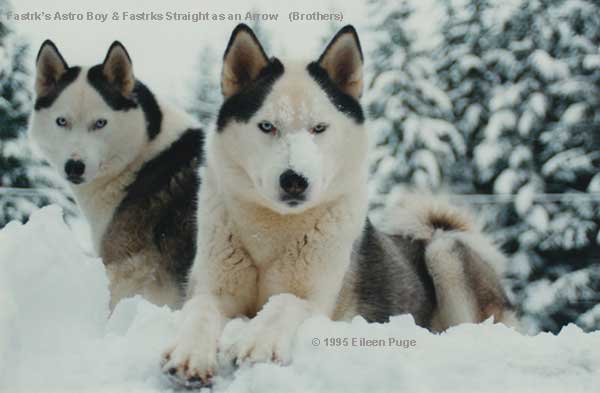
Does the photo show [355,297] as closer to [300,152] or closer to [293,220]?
[293,220]

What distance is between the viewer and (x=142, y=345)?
259cm

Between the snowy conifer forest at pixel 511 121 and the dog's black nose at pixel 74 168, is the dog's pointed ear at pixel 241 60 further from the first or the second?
the snowy conifer forest at pixel 511 121

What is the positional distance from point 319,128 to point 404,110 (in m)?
11.8

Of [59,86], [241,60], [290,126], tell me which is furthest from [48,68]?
[290,126]

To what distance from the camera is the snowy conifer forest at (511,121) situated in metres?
14.3

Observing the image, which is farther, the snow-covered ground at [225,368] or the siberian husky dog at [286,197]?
the siberian husky dog at [286,197]

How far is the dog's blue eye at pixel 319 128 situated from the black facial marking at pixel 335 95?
238 millimetres

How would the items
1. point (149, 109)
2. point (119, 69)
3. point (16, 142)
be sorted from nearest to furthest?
point (119, 69) → point (149, 109) → point (16, 142)

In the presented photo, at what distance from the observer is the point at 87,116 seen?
190 inches

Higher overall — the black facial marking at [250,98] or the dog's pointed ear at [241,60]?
the dog's pointed ear at [241,60]

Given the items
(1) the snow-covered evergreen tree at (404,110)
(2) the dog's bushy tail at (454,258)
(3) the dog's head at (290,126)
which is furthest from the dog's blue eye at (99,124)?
(1) the snow-covered evergreen tree at (404,110)

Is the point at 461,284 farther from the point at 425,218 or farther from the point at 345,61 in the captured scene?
the point at 345,61

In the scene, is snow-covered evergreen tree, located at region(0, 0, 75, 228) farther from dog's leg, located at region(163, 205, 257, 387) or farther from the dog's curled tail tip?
dog's leg, located at region(163, 205, 257, 387)

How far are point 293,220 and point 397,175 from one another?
11.4 m
